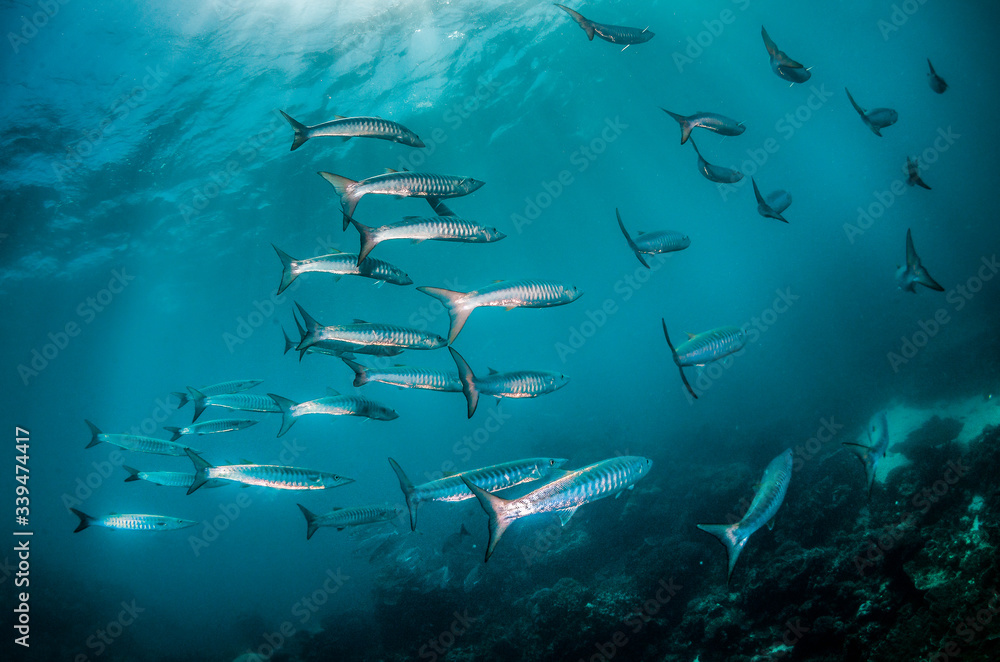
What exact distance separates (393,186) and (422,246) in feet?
91.3

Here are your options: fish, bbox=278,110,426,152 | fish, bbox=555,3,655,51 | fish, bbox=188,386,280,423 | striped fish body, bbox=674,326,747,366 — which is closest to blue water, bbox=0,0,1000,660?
striped fish body, bbox=674,326,747,366

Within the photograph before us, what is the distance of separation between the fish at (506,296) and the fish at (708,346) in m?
1.34

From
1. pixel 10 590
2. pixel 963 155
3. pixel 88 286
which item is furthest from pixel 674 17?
pixel 963 155

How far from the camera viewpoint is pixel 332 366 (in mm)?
64062

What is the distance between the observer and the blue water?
12.0 metres

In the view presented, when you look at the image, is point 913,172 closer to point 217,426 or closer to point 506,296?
point 506,296

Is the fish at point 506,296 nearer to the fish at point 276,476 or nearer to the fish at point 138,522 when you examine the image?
the fish at point 276,476

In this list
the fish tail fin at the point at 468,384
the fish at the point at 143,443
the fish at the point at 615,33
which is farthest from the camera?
the fish at the point at 143,443

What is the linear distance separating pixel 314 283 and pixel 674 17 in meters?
27.1

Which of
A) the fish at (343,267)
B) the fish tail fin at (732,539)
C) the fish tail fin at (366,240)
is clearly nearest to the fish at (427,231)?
the fish tail fin at (366,240)

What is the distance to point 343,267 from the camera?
5.23 metres

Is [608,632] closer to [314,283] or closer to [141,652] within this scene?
[141,652]

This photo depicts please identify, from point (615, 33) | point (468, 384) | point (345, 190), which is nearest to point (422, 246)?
point (615, 33)

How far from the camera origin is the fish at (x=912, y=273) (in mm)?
4953
